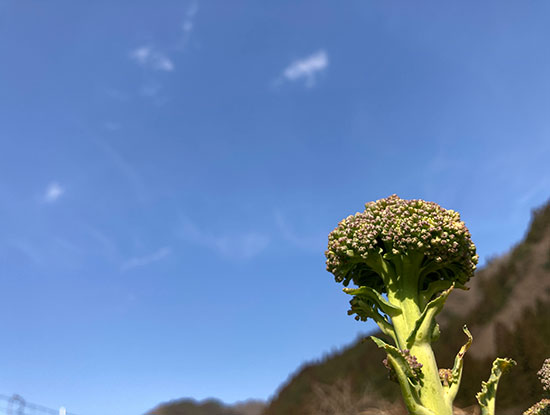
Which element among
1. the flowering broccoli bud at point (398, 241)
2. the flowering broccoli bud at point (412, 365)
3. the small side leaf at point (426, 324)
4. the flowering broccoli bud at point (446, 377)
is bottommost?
the flowering broccoli bud at point (446, 377)

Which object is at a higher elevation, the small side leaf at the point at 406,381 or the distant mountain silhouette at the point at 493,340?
the distant mountain silhouette at the point at 493,340

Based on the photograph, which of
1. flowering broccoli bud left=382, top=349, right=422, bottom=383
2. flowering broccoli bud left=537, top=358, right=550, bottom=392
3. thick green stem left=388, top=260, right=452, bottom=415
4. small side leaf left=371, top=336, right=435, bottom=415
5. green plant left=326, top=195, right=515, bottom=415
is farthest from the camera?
flowering broccoli bud left=537, top=358, right=550, bottom=392

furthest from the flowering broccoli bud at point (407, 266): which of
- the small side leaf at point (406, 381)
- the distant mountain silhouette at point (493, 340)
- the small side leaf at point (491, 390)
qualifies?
the distant mountain silhouette at point (493, 340)

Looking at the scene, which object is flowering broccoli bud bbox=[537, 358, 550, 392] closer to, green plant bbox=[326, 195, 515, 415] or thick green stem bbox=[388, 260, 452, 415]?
green plant bbox=[326, 195, 515, 415]

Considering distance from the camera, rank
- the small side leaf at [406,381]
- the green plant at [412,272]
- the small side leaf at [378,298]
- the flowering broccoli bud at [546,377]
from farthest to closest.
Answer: the flowering broccoli bud at [546,377] < the small side leaf at [378,298] < the green plant at [412,272] < the small side leaf at [406,381]

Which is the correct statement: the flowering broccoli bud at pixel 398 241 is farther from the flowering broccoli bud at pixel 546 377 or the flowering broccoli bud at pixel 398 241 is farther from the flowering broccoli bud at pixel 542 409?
the flowering broccoli bud at pixel 542 409

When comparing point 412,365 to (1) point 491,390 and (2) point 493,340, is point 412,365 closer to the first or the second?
(1) point 491,390

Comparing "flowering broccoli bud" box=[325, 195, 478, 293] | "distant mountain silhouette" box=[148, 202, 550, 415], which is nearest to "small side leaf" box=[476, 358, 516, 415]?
"flowering broccoli bud" box=[325, 195, 478, 293]

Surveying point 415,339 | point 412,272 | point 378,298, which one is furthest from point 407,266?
point 415,339
